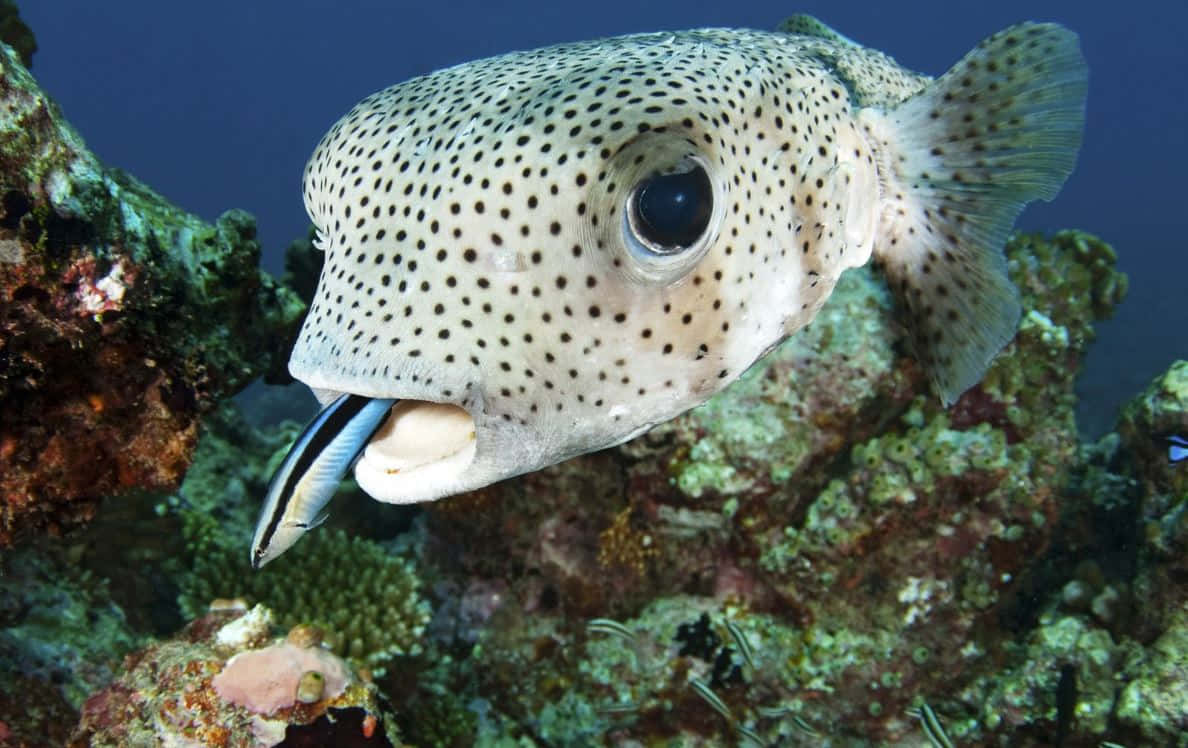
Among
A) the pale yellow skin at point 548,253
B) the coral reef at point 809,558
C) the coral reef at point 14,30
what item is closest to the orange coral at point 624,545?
the coral reef at point 809,558

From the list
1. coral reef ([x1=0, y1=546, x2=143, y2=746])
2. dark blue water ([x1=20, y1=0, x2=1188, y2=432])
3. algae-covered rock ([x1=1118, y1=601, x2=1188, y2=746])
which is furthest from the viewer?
dark blue water ([x1=20, y1=0, x2=1188, y2=432])

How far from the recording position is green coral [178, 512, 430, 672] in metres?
4.38

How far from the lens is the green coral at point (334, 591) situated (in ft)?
14.4

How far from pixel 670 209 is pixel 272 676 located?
7.64ft

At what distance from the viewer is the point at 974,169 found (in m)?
2.75

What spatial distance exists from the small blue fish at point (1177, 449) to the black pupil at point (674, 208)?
14.2 ft

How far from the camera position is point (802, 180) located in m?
2.30

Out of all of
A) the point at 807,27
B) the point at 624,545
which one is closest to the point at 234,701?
the point at 624,545

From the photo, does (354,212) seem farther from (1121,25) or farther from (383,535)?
(1121,25)

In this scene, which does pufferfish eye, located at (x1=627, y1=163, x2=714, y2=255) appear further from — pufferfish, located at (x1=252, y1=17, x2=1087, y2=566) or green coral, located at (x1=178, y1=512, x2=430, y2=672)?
green coral, located at (x1=178, y1=512, x2=430, y2=672)

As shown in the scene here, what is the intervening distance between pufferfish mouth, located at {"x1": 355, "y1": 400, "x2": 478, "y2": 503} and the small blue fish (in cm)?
471

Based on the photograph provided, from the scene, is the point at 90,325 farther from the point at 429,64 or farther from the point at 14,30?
the point at 429,64

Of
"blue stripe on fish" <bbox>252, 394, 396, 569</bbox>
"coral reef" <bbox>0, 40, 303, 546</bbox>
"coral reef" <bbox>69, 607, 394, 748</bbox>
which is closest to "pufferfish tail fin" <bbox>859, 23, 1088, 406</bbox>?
"blue stripe on fish" <bbox>252, 394, 396, 569</bbox>

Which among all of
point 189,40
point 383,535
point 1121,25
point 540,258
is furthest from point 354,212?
point 189,40
